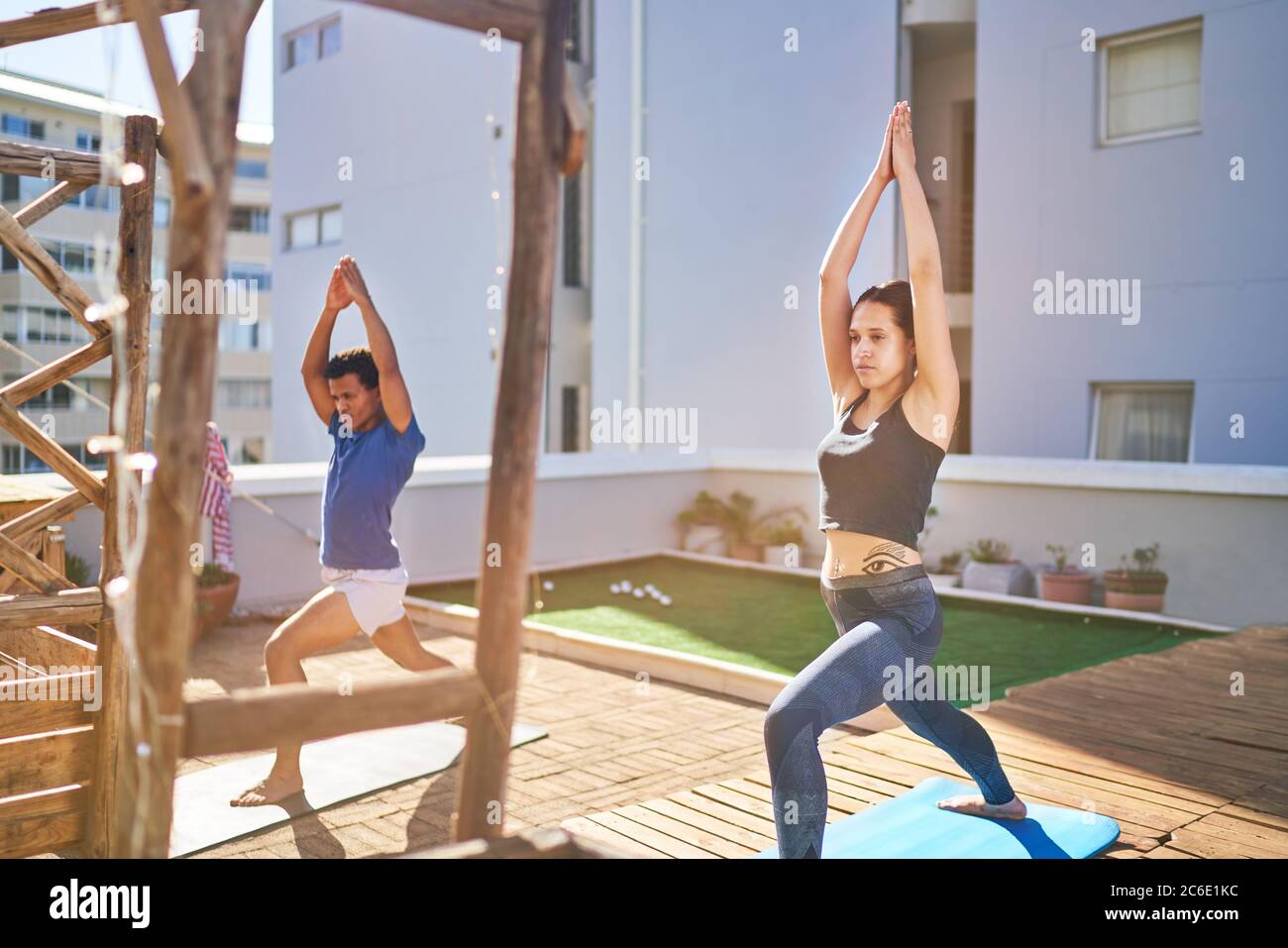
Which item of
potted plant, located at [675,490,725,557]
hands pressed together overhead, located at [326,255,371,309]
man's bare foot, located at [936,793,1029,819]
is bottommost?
man's bare foot, located at [936,793,1029,819]

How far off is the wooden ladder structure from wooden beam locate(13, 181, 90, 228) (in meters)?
0.18

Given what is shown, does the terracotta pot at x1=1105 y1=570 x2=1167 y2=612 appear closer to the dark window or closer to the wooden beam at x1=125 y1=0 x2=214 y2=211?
the wooden beam at x1=125 y1=0 x2=214 y2=211

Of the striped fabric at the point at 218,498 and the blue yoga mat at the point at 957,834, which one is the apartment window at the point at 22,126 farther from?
the blue yoga mat at the point at 957,834

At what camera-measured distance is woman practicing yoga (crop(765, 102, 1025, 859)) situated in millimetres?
3236

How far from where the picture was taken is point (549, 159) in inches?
111

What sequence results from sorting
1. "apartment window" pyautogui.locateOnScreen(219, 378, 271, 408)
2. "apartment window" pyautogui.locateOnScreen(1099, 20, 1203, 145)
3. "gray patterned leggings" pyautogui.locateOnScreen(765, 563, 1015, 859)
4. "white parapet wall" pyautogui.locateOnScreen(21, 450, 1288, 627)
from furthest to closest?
"apartment window" pyautogui.locateOnScreen(219, 378, 271, 408), "apartment window" pyautogui.locateOnScreen(1099, 20, 1203, 145), "white parapet wall" pyautogui.locateOnScreen(21, 450, 1288, 627), "gray patterned leggings" pyautogui.locateOnScreen(765, 563, 1015, 859)

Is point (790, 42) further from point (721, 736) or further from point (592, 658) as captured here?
point (721, 736)

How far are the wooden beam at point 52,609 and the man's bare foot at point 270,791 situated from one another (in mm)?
1094

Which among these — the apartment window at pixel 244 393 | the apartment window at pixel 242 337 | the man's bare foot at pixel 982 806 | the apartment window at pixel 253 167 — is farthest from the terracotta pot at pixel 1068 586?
the apartment window at pixel 253 167

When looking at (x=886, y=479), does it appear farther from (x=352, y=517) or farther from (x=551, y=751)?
→ (x=551, y=751)

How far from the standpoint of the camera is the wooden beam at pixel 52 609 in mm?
4090

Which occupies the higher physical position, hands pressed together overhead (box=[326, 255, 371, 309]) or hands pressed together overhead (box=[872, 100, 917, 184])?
hands pressed together overhead (box=[872, 100, 917, 184])

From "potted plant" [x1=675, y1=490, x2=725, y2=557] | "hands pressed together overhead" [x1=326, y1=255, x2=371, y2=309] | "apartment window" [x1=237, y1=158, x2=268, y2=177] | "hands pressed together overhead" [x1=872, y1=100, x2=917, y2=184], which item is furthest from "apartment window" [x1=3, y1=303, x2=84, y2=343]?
"hands pressed together overhead" [x1=872, y1=100, x2=917, y2=184]
